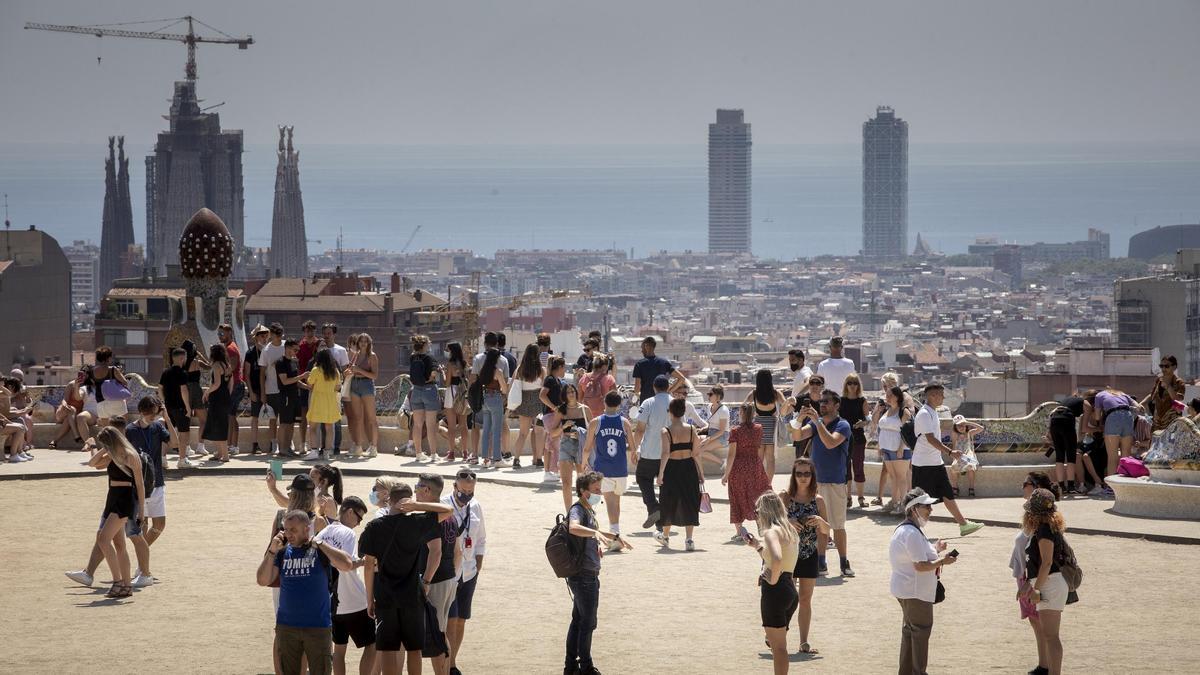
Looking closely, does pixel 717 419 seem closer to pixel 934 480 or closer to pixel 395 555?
pixel 934 480

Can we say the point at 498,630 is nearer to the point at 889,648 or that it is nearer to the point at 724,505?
the point at 889,648

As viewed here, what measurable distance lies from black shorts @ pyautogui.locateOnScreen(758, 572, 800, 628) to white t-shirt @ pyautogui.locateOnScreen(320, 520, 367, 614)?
7.91ft

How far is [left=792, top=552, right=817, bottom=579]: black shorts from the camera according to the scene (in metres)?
11.5

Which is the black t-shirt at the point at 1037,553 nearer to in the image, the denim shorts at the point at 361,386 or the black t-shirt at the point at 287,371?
the denim shorts at the point at 361,386

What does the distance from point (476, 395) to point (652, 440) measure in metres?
4.05

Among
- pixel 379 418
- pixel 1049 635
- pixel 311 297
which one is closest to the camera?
pixel 1049 635

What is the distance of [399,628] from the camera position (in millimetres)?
9930

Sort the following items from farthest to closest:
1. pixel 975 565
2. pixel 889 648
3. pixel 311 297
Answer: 1. pixel 311 297
2. pixel 975 565
3. pixel 889 648

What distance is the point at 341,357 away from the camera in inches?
796

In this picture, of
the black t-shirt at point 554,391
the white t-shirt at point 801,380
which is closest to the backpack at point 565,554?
the black t-shirt at point 554,391

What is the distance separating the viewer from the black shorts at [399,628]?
32.5 ft

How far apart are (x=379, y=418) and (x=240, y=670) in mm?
10648

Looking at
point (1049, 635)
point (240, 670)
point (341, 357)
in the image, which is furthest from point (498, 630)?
point (341, 357)

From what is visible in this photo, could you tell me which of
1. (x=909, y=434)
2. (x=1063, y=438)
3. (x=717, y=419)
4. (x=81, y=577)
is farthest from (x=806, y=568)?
(x=1063, y=438)
